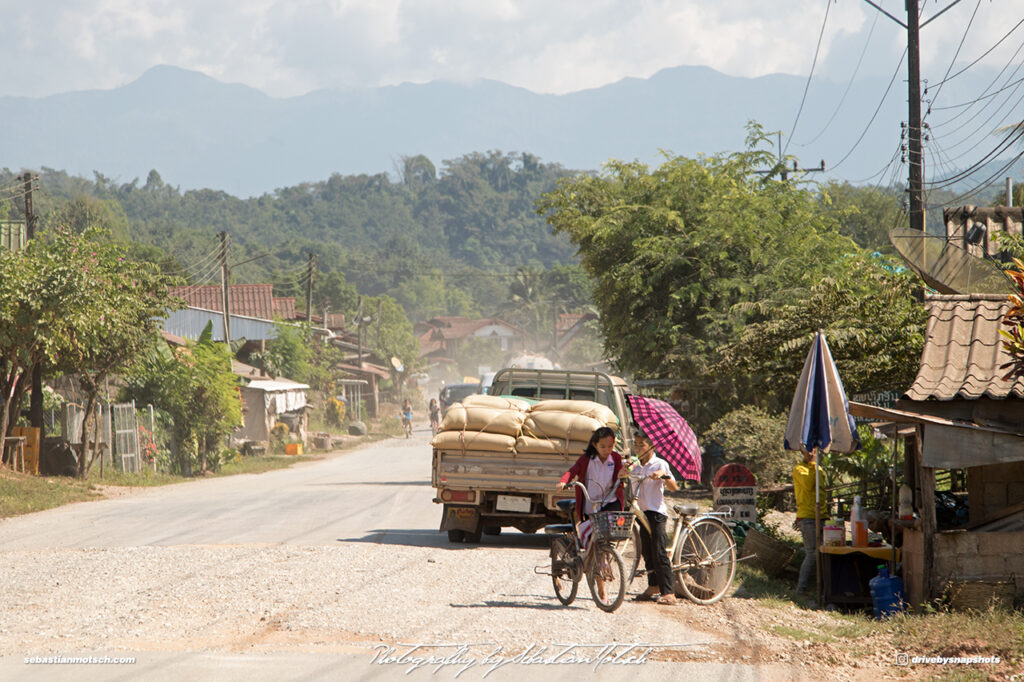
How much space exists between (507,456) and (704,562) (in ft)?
12.0

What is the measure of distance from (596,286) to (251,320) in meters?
23.0

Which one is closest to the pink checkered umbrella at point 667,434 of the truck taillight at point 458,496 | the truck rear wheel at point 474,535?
the truck rear wheel at point 474,535

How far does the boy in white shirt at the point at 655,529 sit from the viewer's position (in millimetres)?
10523

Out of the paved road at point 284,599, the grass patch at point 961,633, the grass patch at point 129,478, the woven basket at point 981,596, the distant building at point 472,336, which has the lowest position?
the grass patch at point 961,633

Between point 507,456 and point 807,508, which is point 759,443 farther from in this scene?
point 507,456

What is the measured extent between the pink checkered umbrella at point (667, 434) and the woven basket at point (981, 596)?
24.3ft

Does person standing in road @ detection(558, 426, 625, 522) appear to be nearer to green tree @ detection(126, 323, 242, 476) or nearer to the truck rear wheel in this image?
the truck rear wheel

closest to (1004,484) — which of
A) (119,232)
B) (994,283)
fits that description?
(994,283)

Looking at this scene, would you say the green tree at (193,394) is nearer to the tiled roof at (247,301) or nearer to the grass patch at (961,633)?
the grass patch at (961,633)

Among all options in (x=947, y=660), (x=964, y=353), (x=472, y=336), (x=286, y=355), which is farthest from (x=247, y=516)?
(x=472, y=336)

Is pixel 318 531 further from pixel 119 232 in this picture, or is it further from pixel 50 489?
pixel 119 232

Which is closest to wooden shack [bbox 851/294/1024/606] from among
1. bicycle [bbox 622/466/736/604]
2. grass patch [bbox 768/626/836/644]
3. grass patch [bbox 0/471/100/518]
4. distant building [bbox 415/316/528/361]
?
grass patch [bbox 768/626/836/644]

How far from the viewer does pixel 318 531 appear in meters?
15.5

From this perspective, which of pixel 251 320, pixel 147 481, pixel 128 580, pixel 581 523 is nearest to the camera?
pixel 581 523
